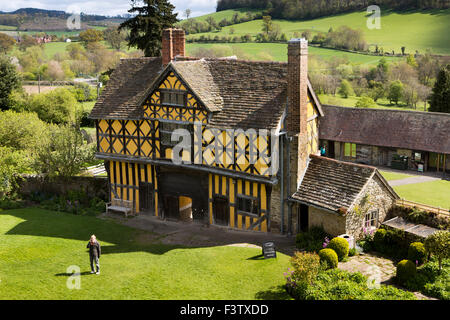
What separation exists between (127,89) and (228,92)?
7327 millimetres

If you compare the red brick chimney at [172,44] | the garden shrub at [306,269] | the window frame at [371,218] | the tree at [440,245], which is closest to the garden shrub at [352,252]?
the window frame at [371,218]

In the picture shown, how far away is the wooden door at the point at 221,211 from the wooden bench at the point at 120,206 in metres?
6.01

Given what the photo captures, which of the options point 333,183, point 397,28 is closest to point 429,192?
point 333,183

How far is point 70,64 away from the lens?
10825 cm

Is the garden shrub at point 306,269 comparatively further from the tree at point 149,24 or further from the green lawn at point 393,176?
the tree at point 149,24

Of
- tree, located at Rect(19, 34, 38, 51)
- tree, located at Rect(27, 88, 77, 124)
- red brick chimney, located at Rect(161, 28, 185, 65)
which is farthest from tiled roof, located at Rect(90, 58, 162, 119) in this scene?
tree, located at Rect(19, 34, 38, 51)

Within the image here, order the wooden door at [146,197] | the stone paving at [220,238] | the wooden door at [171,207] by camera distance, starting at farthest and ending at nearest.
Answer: the wooden door at [146,197], the wooden door at [171,207], the stone paving at [220,238]

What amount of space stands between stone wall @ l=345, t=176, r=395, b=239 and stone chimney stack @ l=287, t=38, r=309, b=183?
3.22 m

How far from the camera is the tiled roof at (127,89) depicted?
2780 cm

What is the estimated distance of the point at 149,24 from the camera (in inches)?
1518

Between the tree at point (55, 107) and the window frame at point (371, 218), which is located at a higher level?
the tree at point (55, 107)

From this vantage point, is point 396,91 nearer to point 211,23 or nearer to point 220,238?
point 220,238

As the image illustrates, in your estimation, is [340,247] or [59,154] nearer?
[340,247]

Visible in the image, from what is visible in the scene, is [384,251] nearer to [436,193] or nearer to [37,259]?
[436,193]
